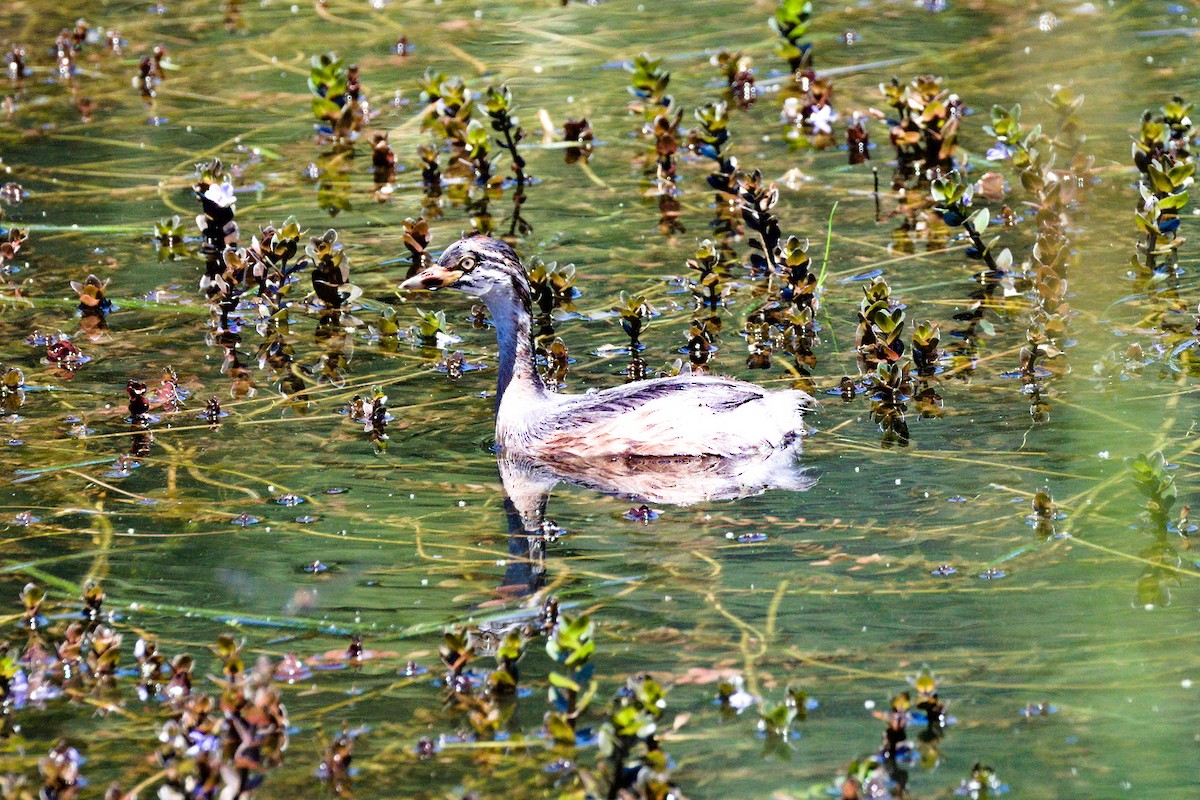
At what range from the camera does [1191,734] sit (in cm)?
538

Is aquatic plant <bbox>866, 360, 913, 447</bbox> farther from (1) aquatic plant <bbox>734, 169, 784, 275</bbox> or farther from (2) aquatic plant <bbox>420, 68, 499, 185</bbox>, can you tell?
(2) aquatic plant <bbox>420, 68, 499, 185</bbox>

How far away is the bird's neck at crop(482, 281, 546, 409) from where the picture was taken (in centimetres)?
859

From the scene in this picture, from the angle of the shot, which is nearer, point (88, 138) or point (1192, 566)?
point (1192, 566)

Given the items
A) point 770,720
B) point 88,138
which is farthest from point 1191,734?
point 88,138

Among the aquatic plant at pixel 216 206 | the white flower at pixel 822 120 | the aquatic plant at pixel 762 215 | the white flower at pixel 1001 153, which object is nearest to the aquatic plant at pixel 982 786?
the aquatic plant at pixel 762 215

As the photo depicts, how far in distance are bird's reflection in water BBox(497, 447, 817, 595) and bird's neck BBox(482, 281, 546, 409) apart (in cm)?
45

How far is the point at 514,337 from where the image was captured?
28.6 ft

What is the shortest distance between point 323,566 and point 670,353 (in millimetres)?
2874

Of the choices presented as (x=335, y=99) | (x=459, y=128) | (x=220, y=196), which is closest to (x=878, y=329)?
(x=220, y=196)

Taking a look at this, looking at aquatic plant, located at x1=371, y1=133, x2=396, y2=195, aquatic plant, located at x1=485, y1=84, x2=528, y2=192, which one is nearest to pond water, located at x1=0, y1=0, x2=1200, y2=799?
aquatic plant, located at x1=371, y1=133, x2=396, y2=195

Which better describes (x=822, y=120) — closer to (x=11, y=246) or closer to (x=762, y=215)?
(x=762, y=215)

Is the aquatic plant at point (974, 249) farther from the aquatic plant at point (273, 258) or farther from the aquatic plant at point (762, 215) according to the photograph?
the aquatic plant at point (273, 258)

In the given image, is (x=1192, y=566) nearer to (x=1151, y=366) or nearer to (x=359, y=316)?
(x=1151, y=366)

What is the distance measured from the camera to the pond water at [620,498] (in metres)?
5.64
